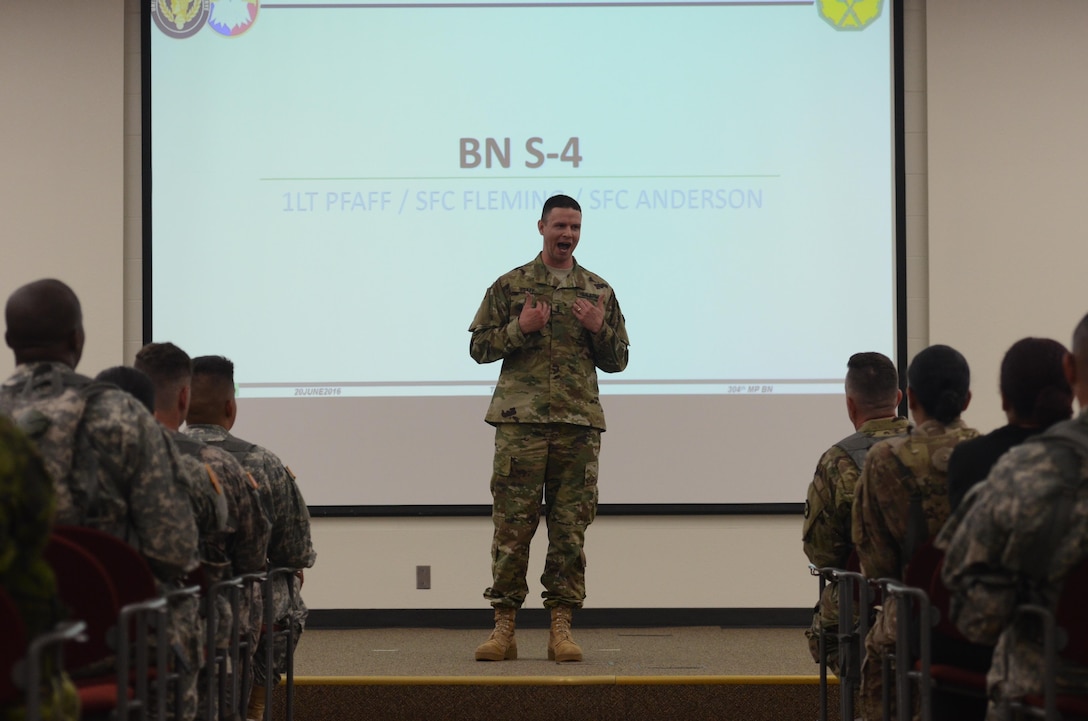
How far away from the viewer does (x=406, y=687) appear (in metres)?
4.25

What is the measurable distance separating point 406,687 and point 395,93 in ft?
9.44

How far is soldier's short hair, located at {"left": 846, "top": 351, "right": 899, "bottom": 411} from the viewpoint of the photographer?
345 cm

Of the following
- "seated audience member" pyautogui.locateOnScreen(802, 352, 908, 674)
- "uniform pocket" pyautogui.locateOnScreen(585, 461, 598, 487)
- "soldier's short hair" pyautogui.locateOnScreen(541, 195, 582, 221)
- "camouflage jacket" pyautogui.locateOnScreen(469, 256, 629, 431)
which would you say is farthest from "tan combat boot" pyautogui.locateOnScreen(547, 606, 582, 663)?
"soldier's short hair" pyautogui.locateOnScreen(541, 195, 582, 221)

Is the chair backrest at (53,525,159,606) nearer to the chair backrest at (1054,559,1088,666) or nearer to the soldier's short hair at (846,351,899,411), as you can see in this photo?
the chair backrest at (1054,559,1088,666)

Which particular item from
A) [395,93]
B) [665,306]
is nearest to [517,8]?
[395,93]

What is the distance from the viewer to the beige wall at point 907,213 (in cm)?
597

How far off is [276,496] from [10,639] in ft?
5.90

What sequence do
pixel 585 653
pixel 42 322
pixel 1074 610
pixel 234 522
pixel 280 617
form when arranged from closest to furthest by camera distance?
pixel 1074 610 → pixel 42 322 → pixel 234 522 → pixel 280 617 → pixel 585 653

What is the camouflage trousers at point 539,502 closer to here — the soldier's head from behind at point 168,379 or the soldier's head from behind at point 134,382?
the soldier's head from behind at point 168,379

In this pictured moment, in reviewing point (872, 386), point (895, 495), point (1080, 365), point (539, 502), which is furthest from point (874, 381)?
point (539, 502)

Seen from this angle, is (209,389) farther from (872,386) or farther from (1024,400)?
(1024,400)

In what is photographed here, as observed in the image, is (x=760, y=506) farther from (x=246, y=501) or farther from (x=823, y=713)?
(x=246, y=501)

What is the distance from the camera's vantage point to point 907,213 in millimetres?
6043

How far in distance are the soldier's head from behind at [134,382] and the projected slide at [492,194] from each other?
9.99 ft
